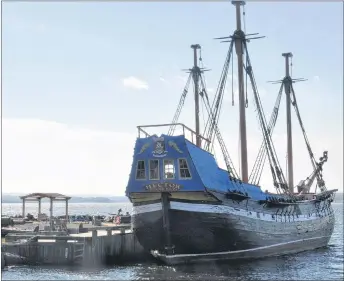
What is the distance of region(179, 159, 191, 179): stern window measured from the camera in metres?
30.3

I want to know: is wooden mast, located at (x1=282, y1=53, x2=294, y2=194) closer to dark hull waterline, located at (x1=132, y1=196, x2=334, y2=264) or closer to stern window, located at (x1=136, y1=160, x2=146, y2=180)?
dark hull waterline, located at (x1=132, y1=196, x2=334, y2=264)

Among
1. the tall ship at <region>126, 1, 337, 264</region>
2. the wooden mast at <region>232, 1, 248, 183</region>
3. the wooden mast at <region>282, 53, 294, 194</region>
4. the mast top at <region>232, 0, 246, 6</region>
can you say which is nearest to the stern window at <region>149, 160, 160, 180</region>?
the tall ship at <region>126, 1, 337, 264</region>

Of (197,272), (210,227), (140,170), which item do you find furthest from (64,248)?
(210,227)

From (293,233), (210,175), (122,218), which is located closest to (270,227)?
(293,233)

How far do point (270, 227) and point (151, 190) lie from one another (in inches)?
408

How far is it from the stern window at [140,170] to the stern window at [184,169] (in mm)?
2521

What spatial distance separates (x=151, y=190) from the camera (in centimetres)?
3075

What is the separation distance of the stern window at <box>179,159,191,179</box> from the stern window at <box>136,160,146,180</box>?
8.27 feet

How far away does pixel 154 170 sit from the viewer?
102 feet

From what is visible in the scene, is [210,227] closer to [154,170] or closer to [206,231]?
[206,231]

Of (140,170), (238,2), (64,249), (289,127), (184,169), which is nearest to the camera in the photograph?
(64,249)

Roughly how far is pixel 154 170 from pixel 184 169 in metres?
2.02

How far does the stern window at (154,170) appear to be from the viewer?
101 feet

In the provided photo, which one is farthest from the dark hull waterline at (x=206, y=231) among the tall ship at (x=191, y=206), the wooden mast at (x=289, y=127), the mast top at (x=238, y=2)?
the wooden mast at (x=289, y=127)
